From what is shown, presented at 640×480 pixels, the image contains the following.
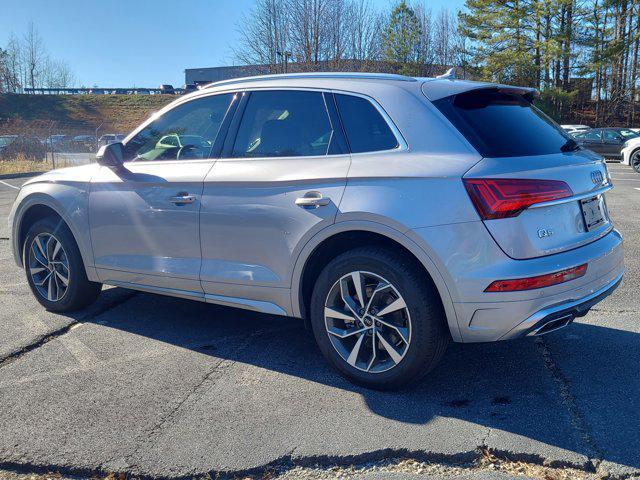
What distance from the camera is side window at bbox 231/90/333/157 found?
3920 millimetres

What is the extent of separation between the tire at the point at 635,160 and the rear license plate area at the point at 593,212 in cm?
1728

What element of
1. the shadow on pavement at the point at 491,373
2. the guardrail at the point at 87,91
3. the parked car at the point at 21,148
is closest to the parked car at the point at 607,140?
the parked car at the point at 21,148

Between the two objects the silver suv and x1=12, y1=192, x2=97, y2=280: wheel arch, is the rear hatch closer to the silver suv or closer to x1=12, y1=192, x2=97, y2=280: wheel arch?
the silver suv

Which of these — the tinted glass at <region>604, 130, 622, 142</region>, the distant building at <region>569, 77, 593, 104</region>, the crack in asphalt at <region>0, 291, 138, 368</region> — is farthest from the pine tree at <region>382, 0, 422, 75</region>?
the crack in asphalt at <region>0, 291, 138, 368</region>

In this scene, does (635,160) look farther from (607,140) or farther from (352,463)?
(352,463)

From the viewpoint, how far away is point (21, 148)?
2711cm

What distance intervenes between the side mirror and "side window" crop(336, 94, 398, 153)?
5.96 feet

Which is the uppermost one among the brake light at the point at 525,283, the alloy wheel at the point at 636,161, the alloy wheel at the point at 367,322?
the alloy wheel at the point at 636,161

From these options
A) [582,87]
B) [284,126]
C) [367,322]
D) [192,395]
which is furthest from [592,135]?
[192,395]

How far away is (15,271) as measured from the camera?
6844 mm

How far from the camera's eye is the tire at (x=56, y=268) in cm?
511

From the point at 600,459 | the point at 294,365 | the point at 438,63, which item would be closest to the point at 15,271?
the point at 294,365

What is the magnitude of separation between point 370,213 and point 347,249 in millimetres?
413

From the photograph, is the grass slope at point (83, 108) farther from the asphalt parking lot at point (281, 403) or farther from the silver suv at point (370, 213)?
the asphalt parking lot at point (281, 403)
